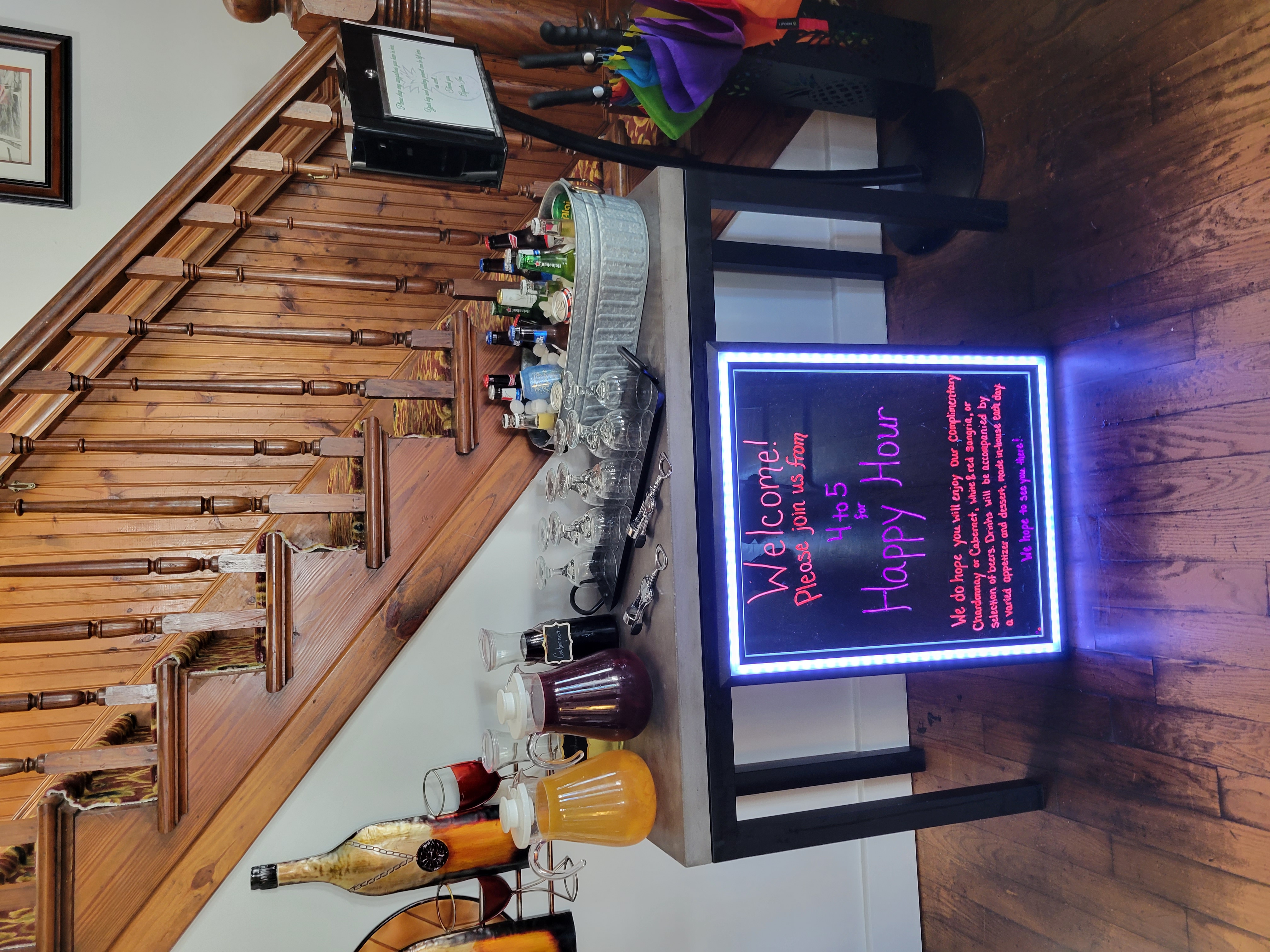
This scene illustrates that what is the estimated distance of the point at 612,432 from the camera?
154 centimetres

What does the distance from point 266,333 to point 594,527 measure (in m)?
Result: 0.89

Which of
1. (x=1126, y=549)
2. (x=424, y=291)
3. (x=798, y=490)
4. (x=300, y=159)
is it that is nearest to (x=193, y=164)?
(x=424, y=291)

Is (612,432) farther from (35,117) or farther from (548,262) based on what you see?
(35,117)

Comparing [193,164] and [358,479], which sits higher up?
[193,164]

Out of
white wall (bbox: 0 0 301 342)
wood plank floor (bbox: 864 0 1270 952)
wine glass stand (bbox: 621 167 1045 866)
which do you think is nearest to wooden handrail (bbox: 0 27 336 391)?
wine glass stand (bbox: 621 167 1045 866)

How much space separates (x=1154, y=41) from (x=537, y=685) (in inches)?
67.8

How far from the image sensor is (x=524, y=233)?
153 centimetres

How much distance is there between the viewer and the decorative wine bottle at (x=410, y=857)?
5.50ft

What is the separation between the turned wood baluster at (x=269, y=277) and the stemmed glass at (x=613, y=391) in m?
0.55

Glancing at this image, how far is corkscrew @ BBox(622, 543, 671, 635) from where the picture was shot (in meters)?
1.47

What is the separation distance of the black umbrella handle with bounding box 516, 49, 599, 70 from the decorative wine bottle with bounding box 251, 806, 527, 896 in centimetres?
160

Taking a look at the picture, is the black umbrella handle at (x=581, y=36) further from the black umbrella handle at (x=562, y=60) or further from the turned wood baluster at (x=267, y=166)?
the turned wood baluster at (x=267, y=166)

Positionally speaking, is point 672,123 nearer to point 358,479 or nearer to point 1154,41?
point 1154,41

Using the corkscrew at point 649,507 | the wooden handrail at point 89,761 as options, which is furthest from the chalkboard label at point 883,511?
the wooden handrail at point 89,761
